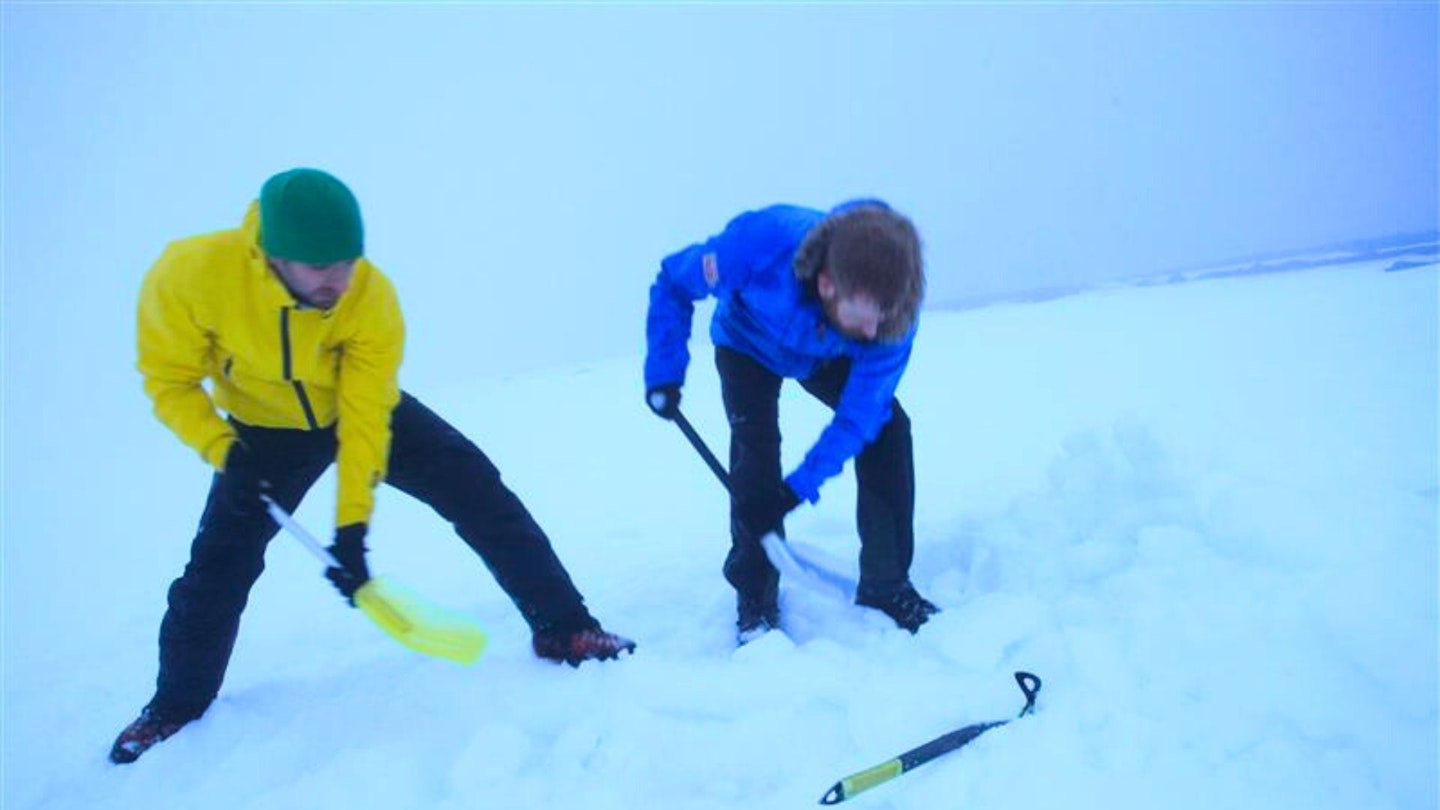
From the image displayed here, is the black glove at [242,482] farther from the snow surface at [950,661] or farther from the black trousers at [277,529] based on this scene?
the snow surface at [950,661]

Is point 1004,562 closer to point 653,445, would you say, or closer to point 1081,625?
point 1081,625

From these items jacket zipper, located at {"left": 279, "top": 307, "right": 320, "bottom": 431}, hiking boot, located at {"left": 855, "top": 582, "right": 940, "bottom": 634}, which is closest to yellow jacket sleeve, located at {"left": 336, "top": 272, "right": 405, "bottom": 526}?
jacket zipper, located at {"left": 279, "top": 307, "right": 320, "bottom": 431}

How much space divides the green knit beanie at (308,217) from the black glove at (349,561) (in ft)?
2.70

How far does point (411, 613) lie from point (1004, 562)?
2.11 metres

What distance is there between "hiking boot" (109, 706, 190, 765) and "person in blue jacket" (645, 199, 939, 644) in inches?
72.4

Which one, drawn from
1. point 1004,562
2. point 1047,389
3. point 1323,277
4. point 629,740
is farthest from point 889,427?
point 1323,277

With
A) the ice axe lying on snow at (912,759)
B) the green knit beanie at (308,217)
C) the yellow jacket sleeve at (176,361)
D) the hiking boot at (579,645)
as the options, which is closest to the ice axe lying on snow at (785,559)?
the hiking boot at (579,645)

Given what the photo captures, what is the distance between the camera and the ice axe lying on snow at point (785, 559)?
249 cm

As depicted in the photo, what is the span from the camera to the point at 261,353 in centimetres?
214

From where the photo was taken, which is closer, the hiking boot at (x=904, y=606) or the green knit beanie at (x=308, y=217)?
the green knit beanie at (x=308, y=217)

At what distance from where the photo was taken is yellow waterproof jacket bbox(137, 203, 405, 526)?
2043 mm

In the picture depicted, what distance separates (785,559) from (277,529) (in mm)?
1655

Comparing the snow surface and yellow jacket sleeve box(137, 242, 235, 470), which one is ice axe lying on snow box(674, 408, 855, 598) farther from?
yellow jacket sleeve box(137, 242, 235, 470)

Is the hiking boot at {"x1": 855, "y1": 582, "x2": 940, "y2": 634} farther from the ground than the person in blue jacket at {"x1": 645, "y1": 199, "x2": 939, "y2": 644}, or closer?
closer
